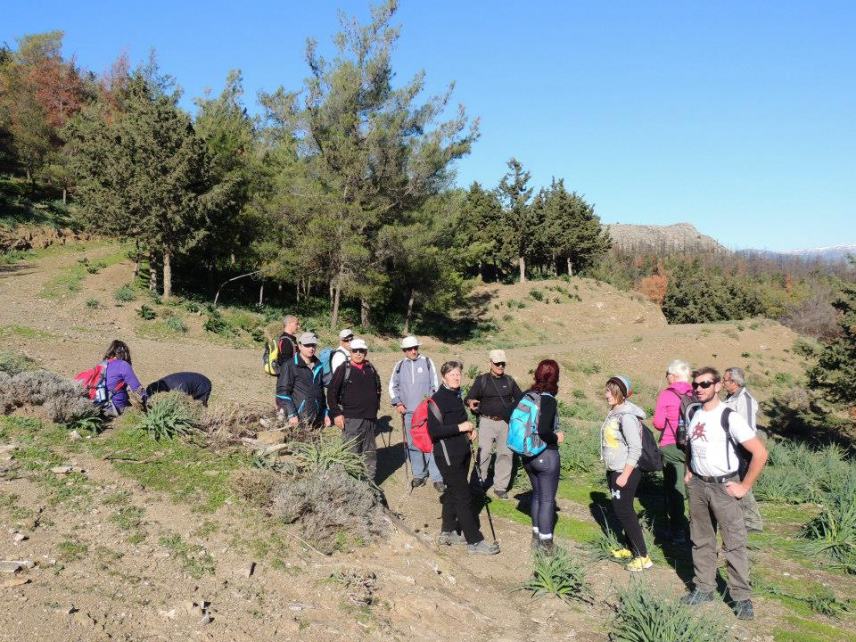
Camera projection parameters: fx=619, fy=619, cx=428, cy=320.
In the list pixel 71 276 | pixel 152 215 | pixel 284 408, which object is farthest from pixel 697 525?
pixel 71 276

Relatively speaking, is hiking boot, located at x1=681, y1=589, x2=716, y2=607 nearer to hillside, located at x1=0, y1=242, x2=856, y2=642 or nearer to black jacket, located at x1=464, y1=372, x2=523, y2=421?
hillside, located at x1=0, y1=242, x2=856, y2=642

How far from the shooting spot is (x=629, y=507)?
5.38 m

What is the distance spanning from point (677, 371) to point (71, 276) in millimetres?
23205

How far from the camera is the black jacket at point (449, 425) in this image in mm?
5723

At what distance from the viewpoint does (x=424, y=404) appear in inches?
235

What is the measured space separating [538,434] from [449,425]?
82 centimetres

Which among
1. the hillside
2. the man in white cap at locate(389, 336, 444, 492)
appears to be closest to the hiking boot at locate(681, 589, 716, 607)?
the hillside

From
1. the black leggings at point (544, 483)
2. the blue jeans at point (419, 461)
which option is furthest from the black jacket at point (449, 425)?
the blue jeans at point (419, 461)

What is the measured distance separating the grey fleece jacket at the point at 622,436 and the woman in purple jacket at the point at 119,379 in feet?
16.8

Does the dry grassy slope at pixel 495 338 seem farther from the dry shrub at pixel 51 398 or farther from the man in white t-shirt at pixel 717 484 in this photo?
the man in white t-shirt at pixel 717 484

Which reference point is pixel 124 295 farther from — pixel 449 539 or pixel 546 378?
pixel 546 378

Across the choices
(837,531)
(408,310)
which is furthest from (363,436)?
(408,310)

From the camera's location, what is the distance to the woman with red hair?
5.54 metres

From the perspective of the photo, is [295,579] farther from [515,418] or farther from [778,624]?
[778,624]
